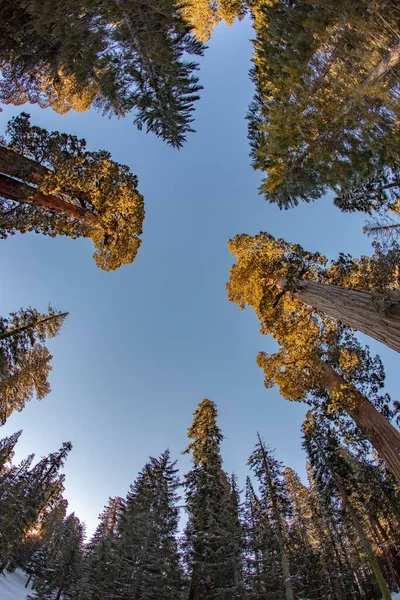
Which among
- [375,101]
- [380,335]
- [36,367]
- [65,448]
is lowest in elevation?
[380,335]

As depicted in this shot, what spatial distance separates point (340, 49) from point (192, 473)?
21.2 m

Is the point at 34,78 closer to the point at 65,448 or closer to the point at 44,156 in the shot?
the point at 44,156

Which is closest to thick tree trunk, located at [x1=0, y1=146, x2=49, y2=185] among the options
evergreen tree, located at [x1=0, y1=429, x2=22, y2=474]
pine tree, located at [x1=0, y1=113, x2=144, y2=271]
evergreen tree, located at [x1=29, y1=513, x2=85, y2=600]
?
pine tree, located at [x1=0, y1=113, x2=144, y2=271]

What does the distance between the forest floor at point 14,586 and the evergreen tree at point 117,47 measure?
3589 centimetres

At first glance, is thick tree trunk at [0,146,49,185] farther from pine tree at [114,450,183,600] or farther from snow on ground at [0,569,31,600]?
snow on ground at [0,569,31,600]

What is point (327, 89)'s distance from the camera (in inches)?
257

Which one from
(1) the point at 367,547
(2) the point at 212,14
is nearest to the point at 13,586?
(1) the point at 367,547

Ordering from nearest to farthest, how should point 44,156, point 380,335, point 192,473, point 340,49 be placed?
point 380,335 → point 340,49 → point 44,156 → point 192,473

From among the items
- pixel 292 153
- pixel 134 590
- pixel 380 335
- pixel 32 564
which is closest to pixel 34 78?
pixel 292 153

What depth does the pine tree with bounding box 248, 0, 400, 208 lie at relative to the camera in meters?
5.30

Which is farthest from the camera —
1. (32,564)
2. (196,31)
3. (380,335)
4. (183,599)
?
(32,564)

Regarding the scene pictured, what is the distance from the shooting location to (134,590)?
14.9m

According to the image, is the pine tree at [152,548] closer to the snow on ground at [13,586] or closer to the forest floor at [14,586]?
the forest floor at [14,586]

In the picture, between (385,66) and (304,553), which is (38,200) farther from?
(304,553)
